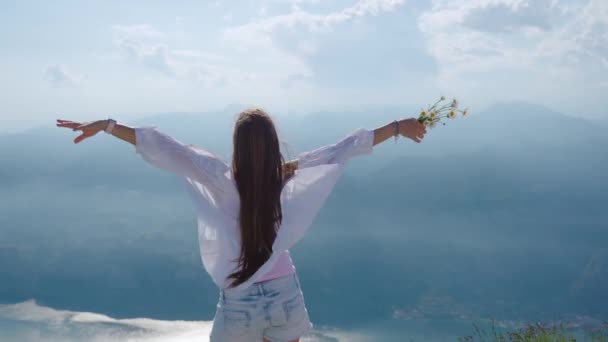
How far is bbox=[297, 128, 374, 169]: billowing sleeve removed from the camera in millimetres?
2271

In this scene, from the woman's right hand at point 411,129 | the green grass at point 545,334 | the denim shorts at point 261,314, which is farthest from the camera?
the green grass at point 545,334

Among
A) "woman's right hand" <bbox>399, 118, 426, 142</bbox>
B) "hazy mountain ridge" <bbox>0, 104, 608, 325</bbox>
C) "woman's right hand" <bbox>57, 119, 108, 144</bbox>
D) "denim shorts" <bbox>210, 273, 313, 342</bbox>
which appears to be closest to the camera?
"denim shorts" <bbox>210, 273, 313, 342</bbox>

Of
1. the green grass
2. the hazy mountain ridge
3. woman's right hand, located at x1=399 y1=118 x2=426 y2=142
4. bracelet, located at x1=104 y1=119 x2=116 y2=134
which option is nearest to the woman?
bracelet, located at x1=104 y1=119 x2=116 y2=134

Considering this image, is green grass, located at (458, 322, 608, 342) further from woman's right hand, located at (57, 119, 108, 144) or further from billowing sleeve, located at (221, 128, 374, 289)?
woman's right hand, located at (57, 119, 108, 144)

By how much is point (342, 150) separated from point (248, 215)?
569mm

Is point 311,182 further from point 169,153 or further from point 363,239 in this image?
point 363,239

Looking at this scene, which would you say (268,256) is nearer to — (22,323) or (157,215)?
(22,323)

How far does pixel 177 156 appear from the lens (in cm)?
205

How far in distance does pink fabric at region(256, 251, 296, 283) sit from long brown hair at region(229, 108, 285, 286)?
47 millimetres

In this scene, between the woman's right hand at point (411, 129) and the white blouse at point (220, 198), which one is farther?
the woman's right hand at point (411, 129)

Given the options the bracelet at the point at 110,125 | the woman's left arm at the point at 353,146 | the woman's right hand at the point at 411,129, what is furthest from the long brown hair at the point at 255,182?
the woman's right hand at the point at 411,129

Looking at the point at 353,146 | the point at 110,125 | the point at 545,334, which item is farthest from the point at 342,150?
the point at 545,334

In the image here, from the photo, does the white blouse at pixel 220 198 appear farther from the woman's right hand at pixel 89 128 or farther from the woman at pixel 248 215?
the woman's right hand at pixel 89 128

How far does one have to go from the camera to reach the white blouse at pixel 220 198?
6.62 feet
